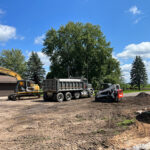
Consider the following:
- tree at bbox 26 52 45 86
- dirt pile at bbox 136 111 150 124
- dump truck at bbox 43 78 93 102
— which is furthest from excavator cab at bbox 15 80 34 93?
tree at bbox 26 52 45 86

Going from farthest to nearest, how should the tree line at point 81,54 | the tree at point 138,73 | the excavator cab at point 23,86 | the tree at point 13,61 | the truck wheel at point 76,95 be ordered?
the tree at point 13,61, the tree at point 138,73, the tree line at point 81,54, the excavator cab at point 23,86, the truck wheel at point 76,95

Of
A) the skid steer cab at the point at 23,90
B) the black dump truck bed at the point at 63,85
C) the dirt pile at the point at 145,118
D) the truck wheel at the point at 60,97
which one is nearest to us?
the dirt pile at the point at 145,118

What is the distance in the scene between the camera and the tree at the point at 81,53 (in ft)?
121

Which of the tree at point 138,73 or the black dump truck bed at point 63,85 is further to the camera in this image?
the tree at point 138,73

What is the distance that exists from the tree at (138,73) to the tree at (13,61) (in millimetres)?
40598

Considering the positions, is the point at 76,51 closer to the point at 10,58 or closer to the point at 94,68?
the point at 94,68

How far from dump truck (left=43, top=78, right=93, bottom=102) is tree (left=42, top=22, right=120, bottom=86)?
17.1 metres

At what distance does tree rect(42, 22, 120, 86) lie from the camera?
3688 cm

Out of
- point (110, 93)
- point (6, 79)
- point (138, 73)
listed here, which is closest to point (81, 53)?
point (6, 79)

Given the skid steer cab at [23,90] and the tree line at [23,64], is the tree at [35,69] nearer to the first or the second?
the tree line at [23,64]

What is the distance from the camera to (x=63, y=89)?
17.7 meters

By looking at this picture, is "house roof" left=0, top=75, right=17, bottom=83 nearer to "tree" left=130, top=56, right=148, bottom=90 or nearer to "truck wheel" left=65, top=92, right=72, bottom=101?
"truck wheel" left=65, top=92, right=72, bottom=101

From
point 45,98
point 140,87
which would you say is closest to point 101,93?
point 45,98

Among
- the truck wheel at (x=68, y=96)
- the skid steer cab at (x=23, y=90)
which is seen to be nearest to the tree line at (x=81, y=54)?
the skid steer cab at (x=23, y=90)
